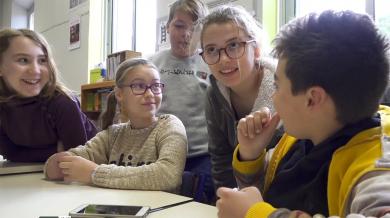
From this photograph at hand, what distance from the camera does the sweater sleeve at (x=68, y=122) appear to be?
4.87ft

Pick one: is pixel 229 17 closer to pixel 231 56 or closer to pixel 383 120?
pixel 231 56

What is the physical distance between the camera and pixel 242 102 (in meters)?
1.22

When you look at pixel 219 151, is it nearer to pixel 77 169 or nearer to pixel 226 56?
pixel 226 56

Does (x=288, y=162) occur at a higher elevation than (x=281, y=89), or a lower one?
lower

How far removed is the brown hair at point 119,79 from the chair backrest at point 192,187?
400 mm

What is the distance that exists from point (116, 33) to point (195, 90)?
10.2ft

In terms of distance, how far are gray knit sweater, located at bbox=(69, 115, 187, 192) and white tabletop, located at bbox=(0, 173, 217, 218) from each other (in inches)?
1.7

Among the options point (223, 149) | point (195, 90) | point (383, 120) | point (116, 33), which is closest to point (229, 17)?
point (223, 149)

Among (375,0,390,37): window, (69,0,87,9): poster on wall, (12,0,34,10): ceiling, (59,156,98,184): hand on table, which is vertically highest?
(12,0,34,10): ceiling

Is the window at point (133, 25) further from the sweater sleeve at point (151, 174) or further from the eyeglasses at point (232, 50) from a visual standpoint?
the sweater sleeve at point (151, 174)

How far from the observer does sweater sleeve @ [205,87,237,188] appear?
119 centimetres

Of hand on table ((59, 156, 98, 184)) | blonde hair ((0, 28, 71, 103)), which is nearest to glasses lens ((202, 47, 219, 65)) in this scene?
hand on table ((59, 156, 98, 184))

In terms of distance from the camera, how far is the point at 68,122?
1482 mm

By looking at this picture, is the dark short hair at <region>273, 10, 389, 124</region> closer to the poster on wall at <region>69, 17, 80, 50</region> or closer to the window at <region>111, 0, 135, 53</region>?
the window at <region>111, 0, 135, 53</region>
